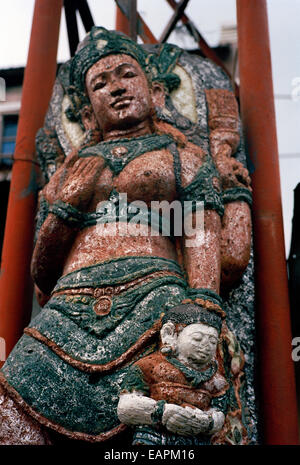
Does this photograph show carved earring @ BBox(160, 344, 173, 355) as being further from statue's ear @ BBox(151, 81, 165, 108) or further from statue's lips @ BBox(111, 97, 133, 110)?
statue's ear @ BBox(151, 81, 165, 108)

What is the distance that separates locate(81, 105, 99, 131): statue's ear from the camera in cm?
407

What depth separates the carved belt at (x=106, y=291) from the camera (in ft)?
9.95

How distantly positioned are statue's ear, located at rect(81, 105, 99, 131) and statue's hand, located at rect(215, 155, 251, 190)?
2.80ft

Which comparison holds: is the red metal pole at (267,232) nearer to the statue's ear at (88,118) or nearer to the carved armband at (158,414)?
the statue's ear at (88,118)

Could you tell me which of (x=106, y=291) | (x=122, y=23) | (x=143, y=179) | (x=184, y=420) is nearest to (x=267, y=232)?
(x=143, y=179)

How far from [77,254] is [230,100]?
1.72 metres

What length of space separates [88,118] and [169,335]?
6.36ft

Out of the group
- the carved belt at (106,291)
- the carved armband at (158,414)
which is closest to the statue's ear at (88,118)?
the carved belt at (106,291)

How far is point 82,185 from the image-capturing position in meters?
3.45

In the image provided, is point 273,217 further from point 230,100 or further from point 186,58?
point 186,58
